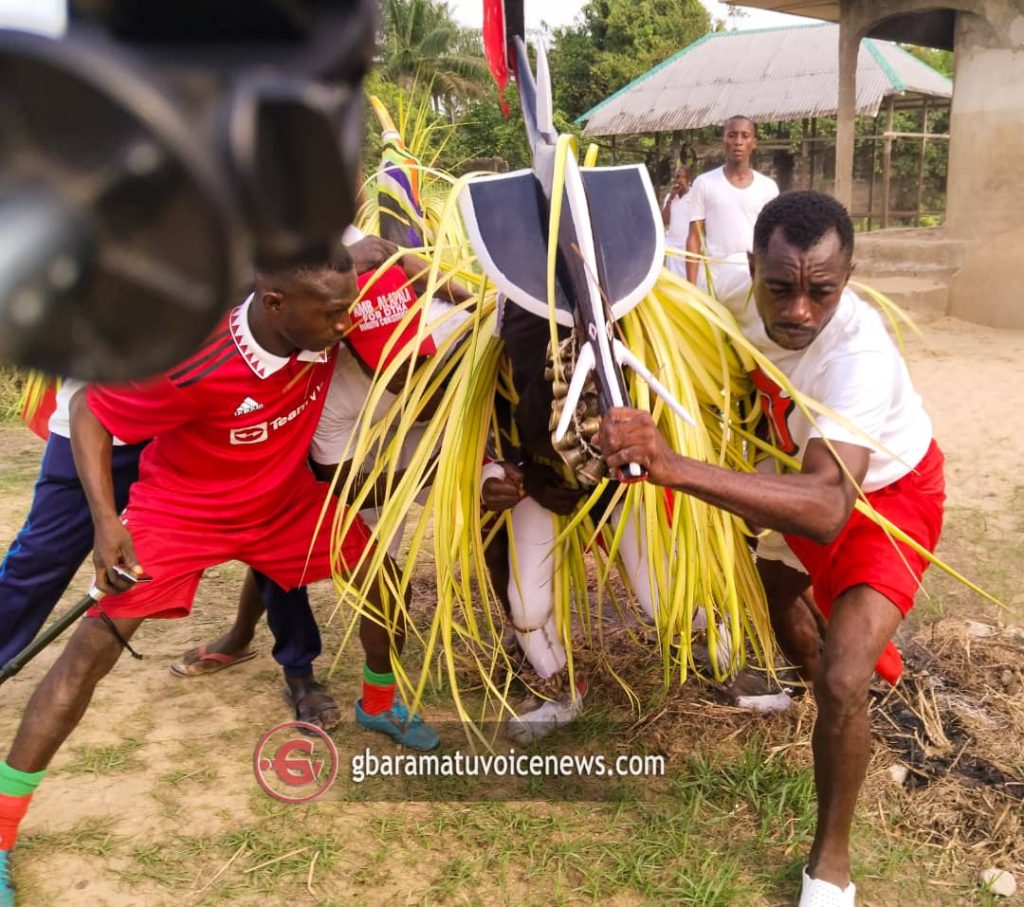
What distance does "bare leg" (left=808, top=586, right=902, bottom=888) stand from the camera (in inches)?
76.1

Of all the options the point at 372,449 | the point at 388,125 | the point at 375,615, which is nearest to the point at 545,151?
the point at 372,449

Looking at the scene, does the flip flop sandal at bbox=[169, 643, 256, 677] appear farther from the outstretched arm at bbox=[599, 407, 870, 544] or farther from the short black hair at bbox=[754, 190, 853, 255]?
the short black hair at bbox=[754, 190, 853, 255]

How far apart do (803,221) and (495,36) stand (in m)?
0.74

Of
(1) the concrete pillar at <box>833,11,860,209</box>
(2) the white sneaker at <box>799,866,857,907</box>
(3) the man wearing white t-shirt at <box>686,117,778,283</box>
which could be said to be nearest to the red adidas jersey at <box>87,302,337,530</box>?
(2) the white sneaker at <box>799,866,857,907</box>

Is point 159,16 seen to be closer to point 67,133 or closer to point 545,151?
point 67,133

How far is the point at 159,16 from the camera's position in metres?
0.38

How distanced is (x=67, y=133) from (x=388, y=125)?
3.44 meters

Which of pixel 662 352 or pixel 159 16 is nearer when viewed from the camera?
pixel 159 16

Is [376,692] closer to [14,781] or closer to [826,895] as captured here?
[14,781]

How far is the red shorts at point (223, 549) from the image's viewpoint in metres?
2.24

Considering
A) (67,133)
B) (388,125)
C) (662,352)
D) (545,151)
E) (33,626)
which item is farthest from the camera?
(388,125)

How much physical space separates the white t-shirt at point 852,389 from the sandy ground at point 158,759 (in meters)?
0.94

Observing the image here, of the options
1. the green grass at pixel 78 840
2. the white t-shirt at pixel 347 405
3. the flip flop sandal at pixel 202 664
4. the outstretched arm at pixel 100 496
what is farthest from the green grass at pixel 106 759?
the white t-shirt at pixel 347 405

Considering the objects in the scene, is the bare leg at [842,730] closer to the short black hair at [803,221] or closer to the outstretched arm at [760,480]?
the outstretched arm at [760,480]
